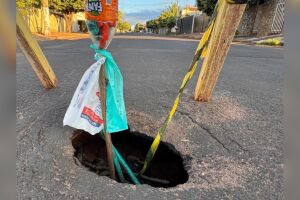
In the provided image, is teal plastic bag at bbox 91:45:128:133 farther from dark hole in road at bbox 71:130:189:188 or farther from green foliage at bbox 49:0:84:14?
green foliage at bbox 49:0:84:14

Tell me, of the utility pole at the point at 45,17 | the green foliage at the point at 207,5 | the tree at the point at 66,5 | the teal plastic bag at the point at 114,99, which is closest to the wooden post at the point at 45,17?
the utility pole at the point at 45,17

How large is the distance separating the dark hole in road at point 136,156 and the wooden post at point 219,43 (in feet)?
3.36

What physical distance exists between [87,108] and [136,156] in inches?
37.0

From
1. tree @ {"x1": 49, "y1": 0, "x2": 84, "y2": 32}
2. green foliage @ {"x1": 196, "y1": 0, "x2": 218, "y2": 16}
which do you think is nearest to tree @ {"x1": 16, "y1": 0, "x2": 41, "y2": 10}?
tree @ {"x1": 49, "y1": 0, "x2": 84, "y2": 32}

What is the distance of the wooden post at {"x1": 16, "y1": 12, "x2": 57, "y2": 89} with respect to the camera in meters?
2.68

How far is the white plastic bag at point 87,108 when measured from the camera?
193 centimetres

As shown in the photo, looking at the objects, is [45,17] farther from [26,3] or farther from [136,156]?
[136,156]

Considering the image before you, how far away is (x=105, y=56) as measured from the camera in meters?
1.81

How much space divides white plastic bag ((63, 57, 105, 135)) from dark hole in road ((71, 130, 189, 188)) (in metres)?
0.36

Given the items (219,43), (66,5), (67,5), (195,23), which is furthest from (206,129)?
(195,23)

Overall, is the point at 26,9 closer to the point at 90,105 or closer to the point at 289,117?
the point at 90,105

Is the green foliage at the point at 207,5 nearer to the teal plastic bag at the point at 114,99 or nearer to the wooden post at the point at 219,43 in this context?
the wooden post at the point at 219,43

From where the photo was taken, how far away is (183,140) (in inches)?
93.4

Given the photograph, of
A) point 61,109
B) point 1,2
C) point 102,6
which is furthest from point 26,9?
point 1,2
